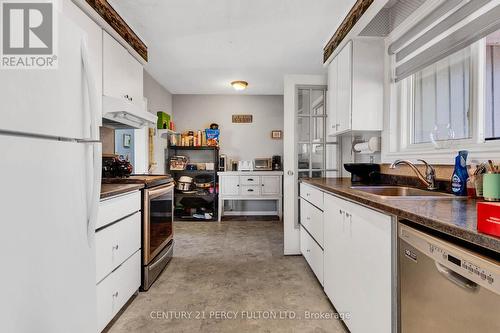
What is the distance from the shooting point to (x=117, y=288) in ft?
5.86

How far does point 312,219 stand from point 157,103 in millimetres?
3290

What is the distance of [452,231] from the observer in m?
0.76

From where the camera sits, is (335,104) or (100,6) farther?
(335,104)

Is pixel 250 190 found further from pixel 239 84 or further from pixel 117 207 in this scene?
pixel 117 207

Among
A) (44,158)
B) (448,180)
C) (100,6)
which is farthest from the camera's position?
(100,6)

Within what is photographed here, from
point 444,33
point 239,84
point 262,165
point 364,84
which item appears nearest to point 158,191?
point 364,84

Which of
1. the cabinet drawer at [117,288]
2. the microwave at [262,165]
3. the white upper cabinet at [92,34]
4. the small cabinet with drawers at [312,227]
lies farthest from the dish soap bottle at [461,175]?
the microwave at [262,165]

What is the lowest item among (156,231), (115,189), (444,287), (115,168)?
(156,231)

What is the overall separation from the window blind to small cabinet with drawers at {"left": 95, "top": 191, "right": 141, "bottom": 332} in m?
2.29

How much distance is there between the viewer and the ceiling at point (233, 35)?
2309mm

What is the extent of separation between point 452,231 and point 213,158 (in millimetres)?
4735

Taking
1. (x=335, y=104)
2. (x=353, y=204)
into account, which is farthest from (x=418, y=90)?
(x=353, y=204)

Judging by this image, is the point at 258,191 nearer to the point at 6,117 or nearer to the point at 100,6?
the point at 100,6

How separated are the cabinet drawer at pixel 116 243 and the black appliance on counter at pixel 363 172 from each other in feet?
5.73
